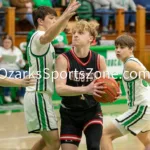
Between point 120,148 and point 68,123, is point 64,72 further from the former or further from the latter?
point 120,148

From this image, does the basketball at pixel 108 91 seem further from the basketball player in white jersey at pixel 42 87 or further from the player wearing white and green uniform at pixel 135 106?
the player wearing white and green uniform at pixel 135 106

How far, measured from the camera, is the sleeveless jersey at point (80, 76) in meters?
6.90

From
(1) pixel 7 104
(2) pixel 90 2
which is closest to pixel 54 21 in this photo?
(1) pixel 7 104

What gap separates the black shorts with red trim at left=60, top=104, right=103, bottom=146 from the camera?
22.7 feet

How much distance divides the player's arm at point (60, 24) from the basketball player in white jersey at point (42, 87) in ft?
0.41

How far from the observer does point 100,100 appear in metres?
6.66

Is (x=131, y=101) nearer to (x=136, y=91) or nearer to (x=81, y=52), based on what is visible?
(x=136, y=91)

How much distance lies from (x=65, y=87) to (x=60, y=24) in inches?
25.1

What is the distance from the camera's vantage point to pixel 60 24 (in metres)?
6.64

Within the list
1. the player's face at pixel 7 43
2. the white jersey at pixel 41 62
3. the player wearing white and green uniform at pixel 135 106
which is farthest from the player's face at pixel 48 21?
the player's face at pixel 7 43

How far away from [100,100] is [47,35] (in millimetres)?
863

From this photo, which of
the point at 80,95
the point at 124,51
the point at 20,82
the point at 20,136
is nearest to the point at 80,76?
the point at 80,95

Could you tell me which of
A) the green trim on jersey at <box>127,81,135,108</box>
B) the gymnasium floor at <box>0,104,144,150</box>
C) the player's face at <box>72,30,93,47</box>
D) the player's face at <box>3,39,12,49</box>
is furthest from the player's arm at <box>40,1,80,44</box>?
the player's face at <box>3,39,12,49</box>

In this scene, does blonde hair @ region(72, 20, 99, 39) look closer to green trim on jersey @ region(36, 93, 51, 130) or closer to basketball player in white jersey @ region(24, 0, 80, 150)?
basketball player in white jersey @ region(24, 0, 80, 150)
